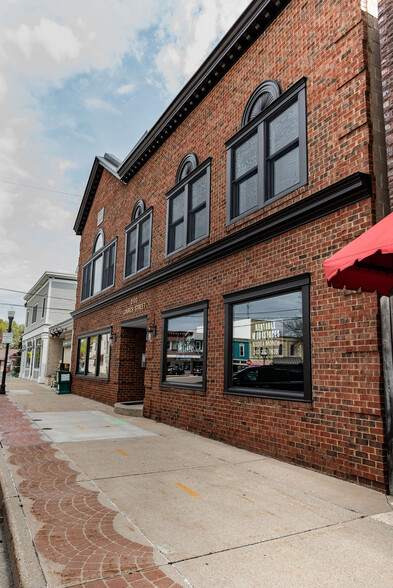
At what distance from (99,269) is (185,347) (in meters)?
8.80

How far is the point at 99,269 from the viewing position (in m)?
17.7

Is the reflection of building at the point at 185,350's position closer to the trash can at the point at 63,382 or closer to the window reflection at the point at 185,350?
the window reflection at the point at 185,350

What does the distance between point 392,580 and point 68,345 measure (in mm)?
26212

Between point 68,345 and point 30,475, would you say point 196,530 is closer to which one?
point 30,475

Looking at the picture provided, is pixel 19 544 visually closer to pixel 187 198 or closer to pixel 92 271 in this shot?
pixel 187 198

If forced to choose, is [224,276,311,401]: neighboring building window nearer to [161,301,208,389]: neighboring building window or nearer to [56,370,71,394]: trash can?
[161,301,208,389]: neighboring building window

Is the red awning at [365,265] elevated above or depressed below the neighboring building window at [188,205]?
below

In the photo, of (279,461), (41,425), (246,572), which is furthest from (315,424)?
(41,425)

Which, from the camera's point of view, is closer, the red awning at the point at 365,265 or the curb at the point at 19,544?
the curb at the point at 19,544

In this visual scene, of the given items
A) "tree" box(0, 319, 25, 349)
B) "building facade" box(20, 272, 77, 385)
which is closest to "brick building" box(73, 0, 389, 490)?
"building facade" box(20, 272, 77, 385)

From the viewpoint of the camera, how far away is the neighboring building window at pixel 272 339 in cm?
656

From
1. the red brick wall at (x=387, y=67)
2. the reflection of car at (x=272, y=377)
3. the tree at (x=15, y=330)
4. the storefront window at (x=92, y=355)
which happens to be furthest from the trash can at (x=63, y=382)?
the tree at (x=15, y=330)

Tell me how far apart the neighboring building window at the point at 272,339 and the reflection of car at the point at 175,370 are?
2327 mm

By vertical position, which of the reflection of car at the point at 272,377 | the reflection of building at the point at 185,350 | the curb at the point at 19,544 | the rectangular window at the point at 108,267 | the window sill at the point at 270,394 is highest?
the rectangular window at the point at 108,267
